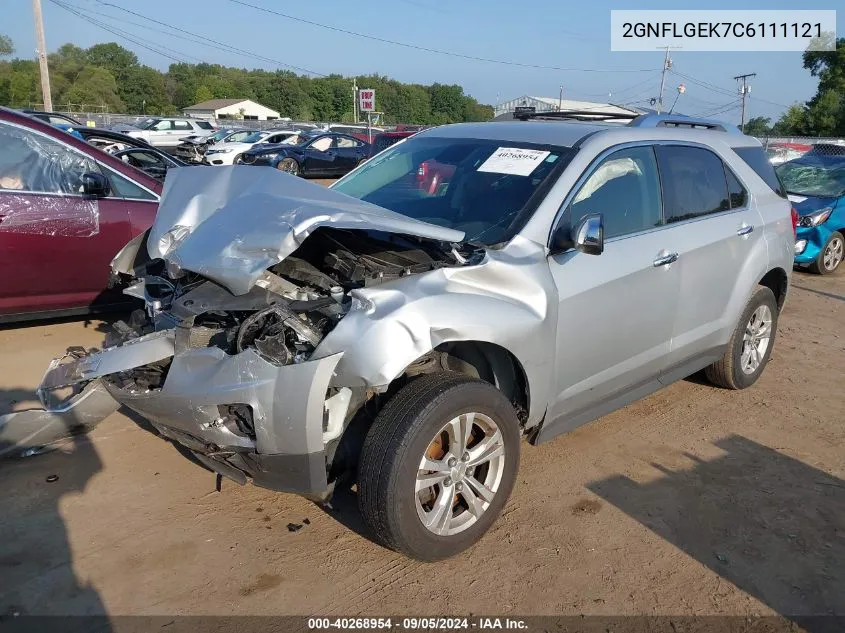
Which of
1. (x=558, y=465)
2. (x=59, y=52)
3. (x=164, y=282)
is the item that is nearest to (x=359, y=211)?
(x=164, y=282)

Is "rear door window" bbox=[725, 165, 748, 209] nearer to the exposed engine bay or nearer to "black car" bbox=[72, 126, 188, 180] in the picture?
the exposed engine bay

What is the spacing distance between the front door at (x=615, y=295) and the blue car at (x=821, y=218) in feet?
21.1

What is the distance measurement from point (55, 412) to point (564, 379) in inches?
106

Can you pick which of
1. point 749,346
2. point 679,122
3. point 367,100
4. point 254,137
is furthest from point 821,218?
point 254,137

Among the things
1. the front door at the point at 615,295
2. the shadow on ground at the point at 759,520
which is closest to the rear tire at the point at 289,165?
the front door at the point at 615,295

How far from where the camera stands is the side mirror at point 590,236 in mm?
3182

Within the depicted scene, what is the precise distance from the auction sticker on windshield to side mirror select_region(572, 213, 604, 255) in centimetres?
57

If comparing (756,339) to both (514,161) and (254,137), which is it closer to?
(514,161)

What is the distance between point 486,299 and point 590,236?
58 cm

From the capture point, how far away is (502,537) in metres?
3.28

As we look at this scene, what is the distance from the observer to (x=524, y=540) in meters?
3.26

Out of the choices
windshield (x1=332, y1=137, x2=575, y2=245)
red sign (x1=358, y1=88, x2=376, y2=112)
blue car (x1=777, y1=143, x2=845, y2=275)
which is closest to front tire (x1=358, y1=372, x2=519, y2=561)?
windshield (x1=332, y1=137, x2=575, y2=245)

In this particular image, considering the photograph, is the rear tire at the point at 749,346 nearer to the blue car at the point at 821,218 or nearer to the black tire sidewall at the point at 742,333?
the black tire sidewall at the point at 742,333

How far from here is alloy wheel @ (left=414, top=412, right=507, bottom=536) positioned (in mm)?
2938
